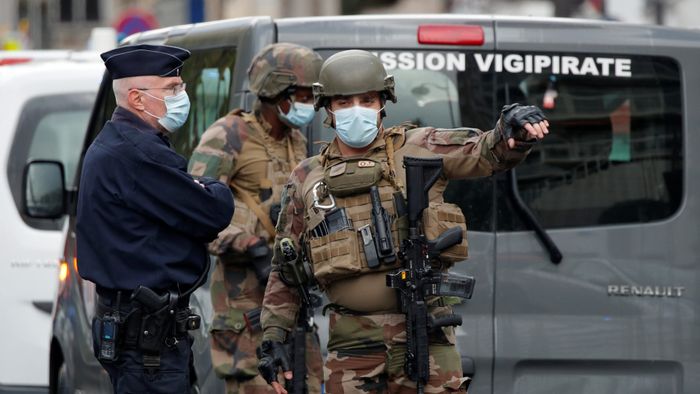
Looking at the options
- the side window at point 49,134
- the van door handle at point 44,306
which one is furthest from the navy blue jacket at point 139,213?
the side window at point 49,134

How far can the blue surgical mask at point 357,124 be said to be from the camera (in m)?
5.27

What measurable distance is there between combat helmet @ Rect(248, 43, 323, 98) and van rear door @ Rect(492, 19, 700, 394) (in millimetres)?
654

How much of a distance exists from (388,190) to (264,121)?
1.30 m

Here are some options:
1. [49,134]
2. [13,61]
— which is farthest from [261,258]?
[13,61]

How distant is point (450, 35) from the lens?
6031 millimetres

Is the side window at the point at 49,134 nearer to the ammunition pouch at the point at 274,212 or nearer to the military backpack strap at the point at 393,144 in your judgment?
the ammunition pouch at the point at 274,212

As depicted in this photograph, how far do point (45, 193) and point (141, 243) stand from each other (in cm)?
273

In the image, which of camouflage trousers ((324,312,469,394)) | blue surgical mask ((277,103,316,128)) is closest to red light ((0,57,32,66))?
blue surgical mask ((277,103,316,128))

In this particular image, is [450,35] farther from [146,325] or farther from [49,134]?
A: [49,134]

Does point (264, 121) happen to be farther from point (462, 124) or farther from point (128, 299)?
point (128, 299)

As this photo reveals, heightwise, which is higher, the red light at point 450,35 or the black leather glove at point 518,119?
the red light at point 450,35

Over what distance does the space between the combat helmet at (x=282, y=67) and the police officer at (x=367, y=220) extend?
667mm

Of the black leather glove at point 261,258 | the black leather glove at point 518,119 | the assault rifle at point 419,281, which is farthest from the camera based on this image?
the black leather glove at point 261,258

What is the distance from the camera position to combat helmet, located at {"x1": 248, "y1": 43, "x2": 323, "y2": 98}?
237 inches
